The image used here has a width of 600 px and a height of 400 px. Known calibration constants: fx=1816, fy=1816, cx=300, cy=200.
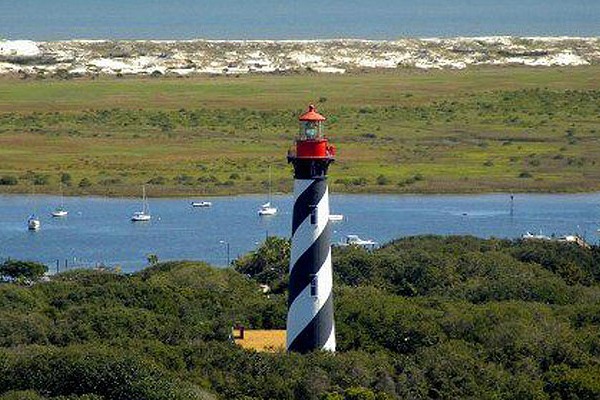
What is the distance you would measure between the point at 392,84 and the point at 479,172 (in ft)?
172

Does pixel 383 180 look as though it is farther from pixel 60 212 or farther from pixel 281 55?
pixel 281 55

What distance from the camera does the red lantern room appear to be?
2580 centimetres

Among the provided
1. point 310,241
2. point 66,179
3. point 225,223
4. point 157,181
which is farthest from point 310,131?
point 66,179

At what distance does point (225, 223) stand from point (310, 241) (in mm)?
38854

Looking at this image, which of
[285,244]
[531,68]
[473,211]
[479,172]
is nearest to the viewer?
[285,244]

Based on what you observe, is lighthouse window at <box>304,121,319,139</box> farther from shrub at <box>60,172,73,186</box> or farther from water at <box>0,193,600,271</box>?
shrub at <box>60,172,73,186</box>

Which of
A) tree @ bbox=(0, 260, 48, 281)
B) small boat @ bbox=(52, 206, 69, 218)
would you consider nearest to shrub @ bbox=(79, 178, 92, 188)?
small boat @ bbox=(52, 206, 69, 218)

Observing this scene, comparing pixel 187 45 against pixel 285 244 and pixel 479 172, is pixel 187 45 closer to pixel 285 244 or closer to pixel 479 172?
pixel 479 172

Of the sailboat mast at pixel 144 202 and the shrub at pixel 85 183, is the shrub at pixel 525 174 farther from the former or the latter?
the shrub at pixel 85 183

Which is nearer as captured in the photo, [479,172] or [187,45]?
[479,172]

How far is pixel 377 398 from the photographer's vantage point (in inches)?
1047

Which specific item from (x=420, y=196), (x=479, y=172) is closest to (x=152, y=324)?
(x=420, y=196)

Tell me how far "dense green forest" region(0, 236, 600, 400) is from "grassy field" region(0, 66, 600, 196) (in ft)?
114

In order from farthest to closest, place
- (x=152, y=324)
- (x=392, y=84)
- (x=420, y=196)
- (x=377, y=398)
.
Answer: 1. (x=392, y=84)
2. (x=420, y=196)
3. (x=152, y=324)
4. (x=377, y=398)
